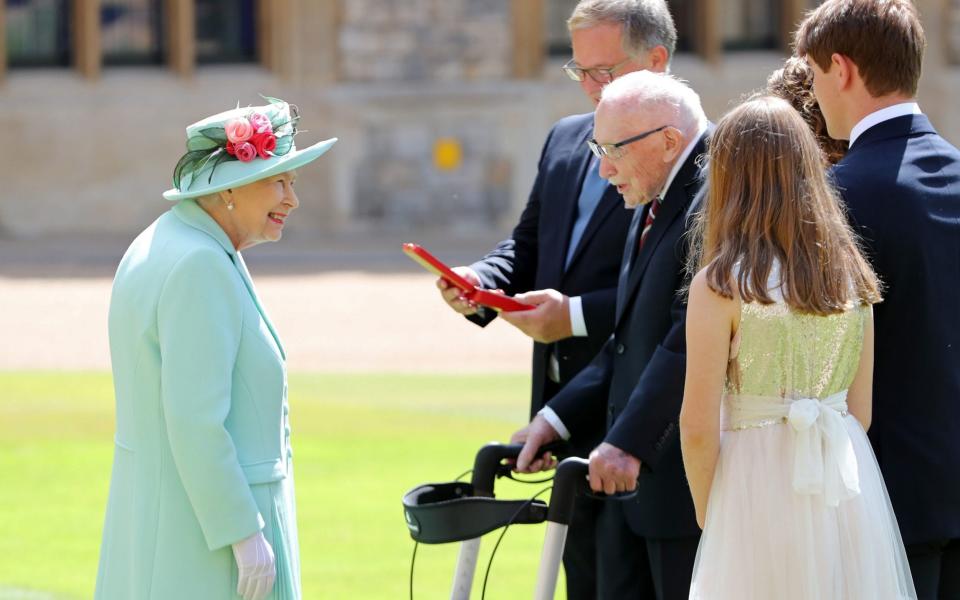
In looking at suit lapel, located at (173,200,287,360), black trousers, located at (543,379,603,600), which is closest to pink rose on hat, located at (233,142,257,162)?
suit lapel, located at (173,200,287,360)

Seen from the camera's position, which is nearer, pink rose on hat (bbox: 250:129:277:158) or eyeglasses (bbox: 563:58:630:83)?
pink rose on hat (bbox: 250:129:277:158)

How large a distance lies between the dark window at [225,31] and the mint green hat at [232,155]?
1555 centimetres

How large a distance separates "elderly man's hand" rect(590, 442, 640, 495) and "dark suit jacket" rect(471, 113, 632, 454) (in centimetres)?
59

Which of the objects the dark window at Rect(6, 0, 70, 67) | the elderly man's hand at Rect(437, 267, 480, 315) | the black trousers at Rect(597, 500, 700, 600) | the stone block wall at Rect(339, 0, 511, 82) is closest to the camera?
the black trousers at Rect(597, 500, 700, 600)

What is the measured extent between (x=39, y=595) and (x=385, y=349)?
251 inches

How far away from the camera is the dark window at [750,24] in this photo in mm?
19328

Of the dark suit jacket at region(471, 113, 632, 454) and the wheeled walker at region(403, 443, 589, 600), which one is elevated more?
the dark suit jacket at region(471, 113, 632, 454)

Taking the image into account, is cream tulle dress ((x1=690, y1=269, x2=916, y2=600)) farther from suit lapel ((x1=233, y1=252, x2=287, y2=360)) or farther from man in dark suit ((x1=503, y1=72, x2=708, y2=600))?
suit lapel ((x1=233, y1=252, x2=287, y2=360))

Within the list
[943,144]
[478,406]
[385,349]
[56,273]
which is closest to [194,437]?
[943,144]

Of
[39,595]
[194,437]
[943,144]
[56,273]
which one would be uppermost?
[943,144]

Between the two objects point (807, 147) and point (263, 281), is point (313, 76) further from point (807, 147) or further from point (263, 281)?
point (807, 147)

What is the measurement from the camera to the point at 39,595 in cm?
550

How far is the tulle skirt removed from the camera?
9.63 ft

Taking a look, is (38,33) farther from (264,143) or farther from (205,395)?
(205,395)
